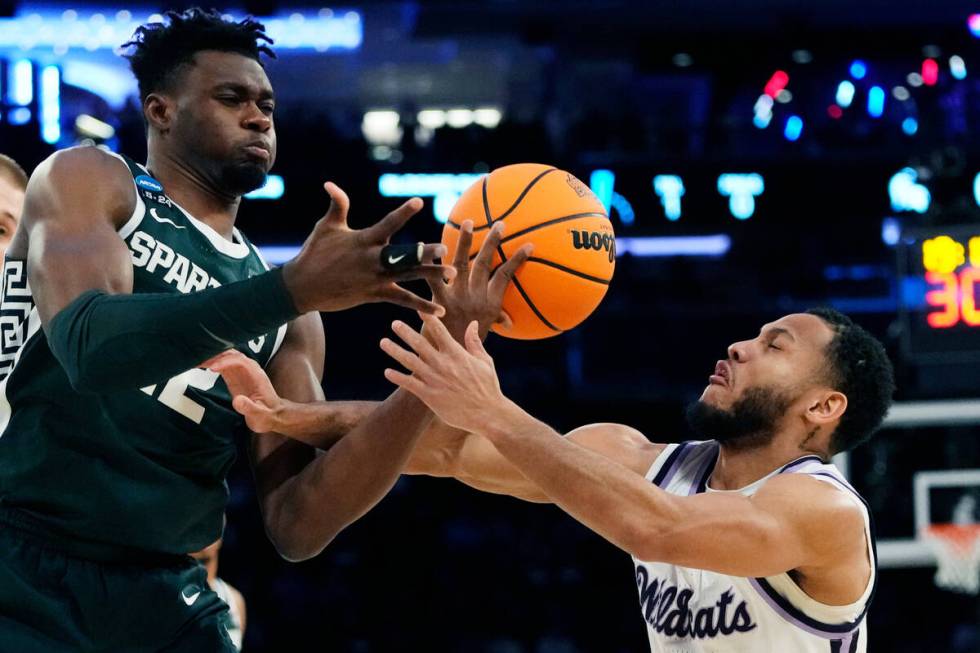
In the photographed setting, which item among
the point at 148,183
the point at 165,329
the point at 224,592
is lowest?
the point at 224,592

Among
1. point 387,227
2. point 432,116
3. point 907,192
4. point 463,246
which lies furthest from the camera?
point 432,116

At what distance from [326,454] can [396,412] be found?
0.25m

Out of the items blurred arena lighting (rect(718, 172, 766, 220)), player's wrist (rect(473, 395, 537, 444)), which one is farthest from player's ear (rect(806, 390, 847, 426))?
blurred arena lighting (rect(718, 172, 766, 220))

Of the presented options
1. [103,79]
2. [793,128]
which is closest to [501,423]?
[793,128]

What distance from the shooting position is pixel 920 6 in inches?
543

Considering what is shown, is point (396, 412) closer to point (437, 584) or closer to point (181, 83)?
point (181, 83)

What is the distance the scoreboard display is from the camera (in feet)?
28.9

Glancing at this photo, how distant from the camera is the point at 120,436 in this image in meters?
3.01

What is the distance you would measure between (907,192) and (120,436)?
10182 millimetres

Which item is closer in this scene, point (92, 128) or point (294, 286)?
point (294, 286)

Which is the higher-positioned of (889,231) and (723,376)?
(723,376)

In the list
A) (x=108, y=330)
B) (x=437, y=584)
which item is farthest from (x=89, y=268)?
(x=437, y=584)

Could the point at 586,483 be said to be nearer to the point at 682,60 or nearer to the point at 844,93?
the point at 844,93

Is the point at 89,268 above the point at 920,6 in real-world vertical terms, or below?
below
